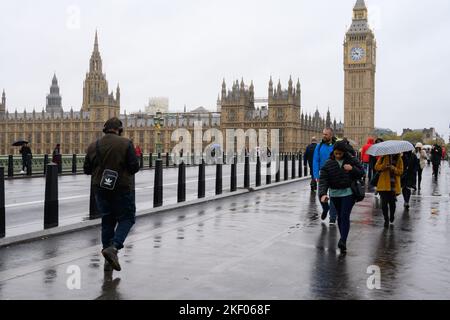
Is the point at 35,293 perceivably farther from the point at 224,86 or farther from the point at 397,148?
the point at 224,86

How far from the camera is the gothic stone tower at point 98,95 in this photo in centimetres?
12644

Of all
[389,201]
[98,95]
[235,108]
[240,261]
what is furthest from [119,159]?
[98,95]

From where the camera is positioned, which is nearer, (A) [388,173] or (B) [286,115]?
(A) [388,173]

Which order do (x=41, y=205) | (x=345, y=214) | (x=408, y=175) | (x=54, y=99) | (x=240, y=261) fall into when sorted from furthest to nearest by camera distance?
(x=54, y=99), (x=408, y=175), (x=41, y=205), (x=345, y=214), (x=240, y=261)

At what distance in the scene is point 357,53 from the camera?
140 meters

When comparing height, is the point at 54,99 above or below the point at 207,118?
above

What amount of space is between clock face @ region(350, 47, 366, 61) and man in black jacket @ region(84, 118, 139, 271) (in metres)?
138

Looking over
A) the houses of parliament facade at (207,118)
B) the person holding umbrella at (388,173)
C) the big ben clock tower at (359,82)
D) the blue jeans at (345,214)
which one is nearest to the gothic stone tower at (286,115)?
the houses of parliament facade at (207,118)

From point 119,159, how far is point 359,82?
138m

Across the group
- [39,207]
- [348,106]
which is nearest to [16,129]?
[348,106]

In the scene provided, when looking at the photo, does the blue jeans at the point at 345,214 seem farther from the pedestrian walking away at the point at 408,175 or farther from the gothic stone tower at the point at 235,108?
the gothic stone tower at the point at 235,108

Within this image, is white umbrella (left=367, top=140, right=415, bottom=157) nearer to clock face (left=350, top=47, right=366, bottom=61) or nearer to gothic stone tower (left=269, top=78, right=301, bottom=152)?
gothic stone tower (left=269, top=78, right=301, bottom=152)

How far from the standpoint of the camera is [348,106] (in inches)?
5536

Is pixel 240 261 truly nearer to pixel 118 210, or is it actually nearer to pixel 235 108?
pixel 118 210
